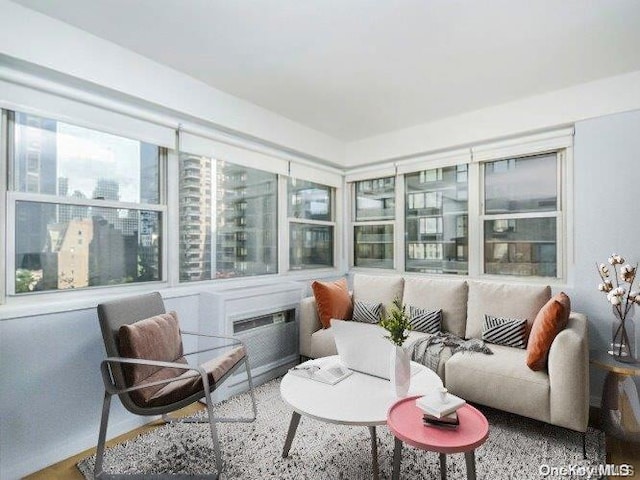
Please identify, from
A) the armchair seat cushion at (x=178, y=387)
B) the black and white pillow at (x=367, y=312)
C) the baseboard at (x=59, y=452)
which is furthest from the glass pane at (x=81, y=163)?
the black and white pillow at (x=367, y=312)

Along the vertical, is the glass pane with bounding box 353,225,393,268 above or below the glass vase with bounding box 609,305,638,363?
above

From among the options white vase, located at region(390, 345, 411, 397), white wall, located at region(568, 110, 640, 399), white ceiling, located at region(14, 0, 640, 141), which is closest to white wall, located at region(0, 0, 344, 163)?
white ceiling, located at region(14, 0, 640, 141)

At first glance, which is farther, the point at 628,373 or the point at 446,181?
the point at 446,181

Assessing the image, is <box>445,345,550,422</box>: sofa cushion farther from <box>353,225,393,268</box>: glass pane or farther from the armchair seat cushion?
<box>353,225,393,268</box>: glass pane

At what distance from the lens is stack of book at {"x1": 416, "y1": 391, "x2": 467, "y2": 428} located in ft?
4.85

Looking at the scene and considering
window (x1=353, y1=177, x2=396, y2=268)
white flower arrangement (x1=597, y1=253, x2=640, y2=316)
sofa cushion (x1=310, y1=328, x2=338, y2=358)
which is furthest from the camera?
window (x1=353, y1=177, x2=396, y2=268)

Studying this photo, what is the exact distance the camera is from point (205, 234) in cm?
311

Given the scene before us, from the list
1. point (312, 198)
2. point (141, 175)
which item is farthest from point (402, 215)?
point (141, 175)

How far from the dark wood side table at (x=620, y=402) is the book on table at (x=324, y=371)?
1612 mm

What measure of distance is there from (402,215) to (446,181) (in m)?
0.61

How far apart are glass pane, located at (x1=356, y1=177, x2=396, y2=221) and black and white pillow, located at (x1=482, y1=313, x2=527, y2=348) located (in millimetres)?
1777

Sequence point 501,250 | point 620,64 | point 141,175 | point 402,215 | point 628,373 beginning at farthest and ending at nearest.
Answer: point 402,215 < point 501,250 < point 141,175 < point 620,64 < point 628,373

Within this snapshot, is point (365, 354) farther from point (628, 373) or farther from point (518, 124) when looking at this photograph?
point (518, 124)

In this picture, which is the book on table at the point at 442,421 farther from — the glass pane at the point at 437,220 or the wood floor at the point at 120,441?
the glass pane at the point at 437,220
